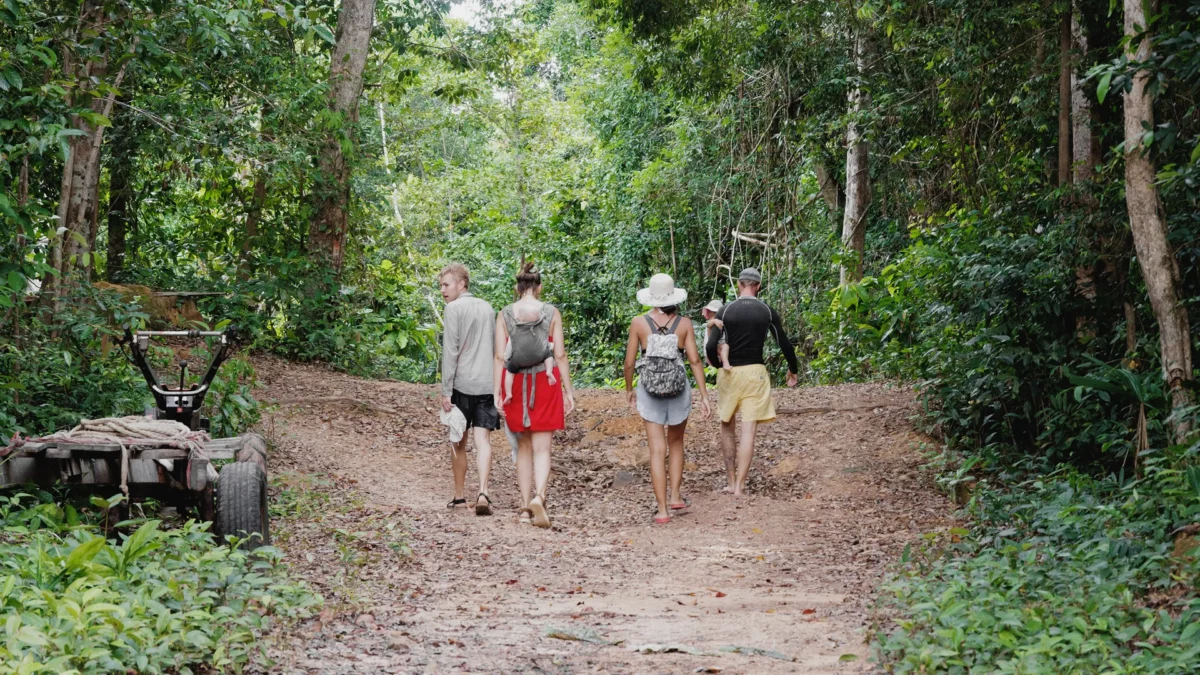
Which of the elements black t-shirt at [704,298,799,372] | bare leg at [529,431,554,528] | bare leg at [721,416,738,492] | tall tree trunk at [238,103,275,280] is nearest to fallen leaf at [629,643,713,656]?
bare leg at [529,431,554,528]

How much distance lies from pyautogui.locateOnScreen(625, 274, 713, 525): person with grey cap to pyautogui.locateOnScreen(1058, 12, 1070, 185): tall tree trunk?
3252 millimetres

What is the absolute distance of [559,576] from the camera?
694 cm

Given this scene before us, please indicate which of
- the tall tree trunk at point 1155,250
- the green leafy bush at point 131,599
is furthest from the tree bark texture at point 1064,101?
the green leafy bush at point 131,599

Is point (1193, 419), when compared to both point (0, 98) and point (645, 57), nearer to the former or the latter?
point (0, 98)

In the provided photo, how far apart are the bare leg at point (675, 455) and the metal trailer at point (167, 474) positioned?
3568 mm

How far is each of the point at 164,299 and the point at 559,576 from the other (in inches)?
396

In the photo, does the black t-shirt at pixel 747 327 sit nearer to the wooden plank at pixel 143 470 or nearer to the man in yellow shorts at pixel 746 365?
the man in yellow shorts at pixel 746 365

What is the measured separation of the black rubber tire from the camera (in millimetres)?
5926

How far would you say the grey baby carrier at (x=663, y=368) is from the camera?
8.69 meters

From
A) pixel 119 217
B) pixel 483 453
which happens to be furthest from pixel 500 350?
pixel 119 217

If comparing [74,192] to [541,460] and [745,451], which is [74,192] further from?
[745,451]

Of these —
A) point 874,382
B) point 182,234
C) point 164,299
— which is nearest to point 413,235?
point 182,234

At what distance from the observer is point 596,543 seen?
8055 millimetres

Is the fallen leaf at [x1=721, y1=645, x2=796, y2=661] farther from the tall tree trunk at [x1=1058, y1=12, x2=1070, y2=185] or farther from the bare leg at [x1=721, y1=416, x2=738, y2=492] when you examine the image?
the tall tree trunk at [x1=1058, y1=12, x2=1070, y2=185]
